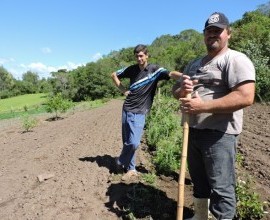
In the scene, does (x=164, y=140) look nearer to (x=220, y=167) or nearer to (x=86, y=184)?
(x=86, y=184)

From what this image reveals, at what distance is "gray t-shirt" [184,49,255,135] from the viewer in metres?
2.96

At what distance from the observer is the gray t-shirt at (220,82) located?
2.96 m

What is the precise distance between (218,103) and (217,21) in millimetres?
625

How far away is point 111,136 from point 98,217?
5130 mm

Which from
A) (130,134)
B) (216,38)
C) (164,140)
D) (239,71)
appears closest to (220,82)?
(239,71)

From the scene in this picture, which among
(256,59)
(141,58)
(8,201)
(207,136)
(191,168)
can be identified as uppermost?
(256,59)

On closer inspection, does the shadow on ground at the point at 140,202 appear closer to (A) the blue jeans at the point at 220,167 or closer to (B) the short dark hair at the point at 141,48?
(A) the blue jeans at the point at 220,167

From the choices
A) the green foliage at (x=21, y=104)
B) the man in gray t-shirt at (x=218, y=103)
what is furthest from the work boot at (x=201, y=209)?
the green foliage at (x=21, y=104)

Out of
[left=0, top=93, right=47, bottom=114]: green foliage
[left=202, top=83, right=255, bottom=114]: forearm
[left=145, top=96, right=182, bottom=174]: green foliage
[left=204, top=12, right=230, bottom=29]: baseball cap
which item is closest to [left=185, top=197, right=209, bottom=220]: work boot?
[left=202, top=83, right=255, bottom=114]: forearm

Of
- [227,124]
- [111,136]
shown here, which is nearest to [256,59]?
[111,136]

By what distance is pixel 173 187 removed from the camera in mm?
5180

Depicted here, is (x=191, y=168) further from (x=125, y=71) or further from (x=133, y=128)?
(x=125, y=71)

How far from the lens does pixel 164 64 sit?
108 ft

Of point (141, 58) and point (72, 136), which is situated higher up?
point (141, 58)
